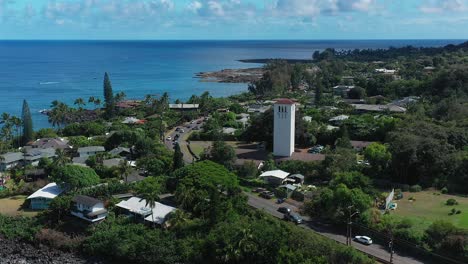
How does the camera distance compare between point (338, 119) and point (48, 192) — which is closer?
point (48, 192)

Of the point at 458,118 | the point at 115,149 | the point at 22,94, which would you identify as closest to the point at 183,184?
the point at 115,149

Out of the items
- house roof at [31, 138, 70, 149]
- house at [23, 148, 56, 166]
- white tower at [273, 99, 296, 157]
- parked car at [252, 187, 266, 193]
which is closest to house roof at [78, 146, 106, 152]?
house at [23, 148, 56, 166]

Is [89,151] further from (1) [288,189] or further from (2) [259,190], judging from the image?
(1) [288,189]

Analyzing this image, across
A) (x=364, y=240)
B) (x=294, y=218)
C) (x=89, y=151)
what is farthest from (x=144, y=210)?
(x=89, y=151)

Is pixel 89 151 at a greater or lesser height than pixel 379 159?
lesser

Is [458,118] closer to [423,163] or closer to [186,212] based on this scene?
[423,163]

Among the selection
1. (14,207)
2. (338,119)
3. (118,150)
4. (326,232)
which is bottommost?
(14,207)
